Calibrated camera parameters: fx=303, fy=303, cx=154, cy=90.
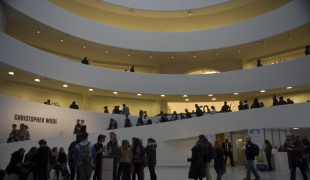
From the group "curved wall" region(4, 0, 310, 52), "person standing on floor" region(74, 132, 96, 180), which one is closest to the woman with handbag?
"person standing on floor" region(74, 132, 96, 180)

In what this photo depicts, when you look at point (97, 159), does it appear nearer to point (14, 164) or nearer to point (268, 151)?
point (14, 164)

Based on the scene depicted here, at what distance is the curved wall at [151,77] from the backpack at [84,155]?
10849 millimetres

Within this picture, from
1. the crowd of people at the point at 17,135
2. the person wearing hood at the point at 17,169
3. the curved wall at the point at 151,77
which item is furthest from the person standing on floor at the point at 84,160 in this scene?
A: the curved wall at the point at 151,77

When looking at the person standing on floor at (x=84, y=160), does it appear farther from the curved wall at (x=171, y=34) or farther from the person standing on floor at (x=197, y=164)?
the curved wall at (x=171, y=34)

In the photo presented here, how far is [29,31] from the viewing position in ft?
69.2

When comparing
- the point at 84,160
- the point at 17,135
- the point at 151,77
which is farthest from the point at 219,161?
the point at 151,77

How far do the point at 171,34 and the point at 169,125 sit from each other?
9447 millimetres

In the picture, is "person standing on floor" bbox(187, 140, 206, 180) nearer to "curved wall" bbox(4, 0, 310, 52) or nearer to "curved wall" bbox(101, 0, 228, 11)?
"curved wall" bbox(4, 0, 310, 52)

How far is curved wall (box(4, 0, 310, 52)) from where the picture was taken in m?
19.8

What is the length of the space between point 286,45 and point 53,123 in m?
18.8

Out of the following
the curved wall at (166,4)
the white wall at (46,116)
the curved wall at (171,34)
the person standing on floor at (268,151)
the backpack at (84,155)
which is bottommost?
the person standing on floor at (268,151)

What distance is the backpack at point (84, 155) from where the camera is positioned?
297 inches

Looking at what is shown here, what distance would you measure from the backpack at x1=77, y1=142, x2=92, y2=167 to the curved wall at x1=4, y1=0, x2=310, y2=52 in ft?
43.3

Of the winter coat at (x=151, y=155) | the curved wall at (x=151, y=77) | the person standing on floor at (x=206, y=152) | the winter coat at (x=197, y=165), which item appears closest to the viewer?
the winter coat at (x=197, y=165)
